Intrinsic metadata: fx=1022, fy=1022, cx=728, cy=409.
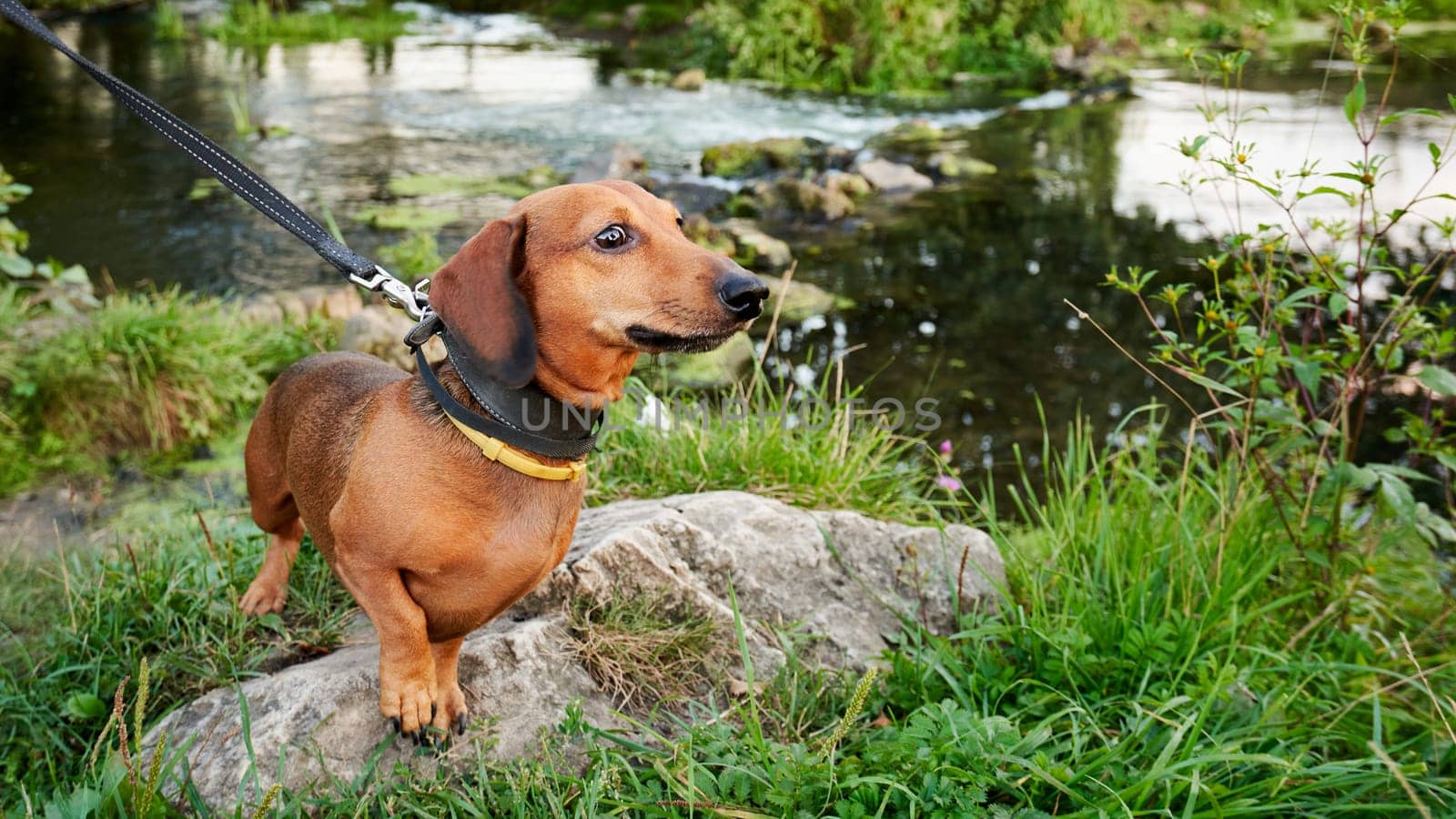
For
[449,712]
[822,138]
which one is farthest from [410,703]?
[822,138]

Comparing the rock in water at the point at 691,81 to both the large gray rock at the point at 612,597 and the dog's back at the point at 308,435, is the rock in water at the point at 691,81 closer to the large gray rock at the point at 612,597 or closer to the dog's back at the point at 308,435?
the large gray rock at the point at 612,597

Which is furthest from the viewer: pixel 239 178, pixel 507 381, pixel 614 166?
pixel 614 166

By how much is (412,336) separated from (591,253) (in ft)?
1.39

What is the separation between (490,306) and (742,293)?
49cm

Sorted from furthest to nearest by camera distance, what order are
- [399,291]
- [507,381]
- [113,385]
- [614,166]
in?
1. [614,166]
2. [113,385]
3. [399,291]
4. [507,381]

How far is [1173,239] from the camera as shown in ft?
30.6

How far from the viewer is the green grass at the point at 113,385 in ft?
17.1

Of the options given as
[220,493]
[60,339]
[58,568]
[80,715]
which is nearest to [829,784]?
[80,715]

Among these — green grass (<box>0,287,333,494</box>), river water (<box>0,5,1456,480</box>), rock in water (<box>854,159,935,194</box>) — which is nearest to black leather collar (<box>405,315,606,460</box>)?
river water (<box>0,5,1456,480</box>)

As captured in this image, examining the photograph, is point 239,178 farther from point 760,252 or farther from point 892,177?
point 892,177

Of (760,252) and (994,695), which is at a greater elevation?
(760,252)

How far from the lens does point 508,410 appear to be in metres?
2.11

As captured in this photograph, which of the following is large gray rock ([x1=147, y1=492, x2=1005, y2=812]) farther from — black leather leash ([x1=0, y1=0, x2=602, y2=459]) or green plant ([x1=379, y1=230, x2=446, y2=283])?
green plant ([x1=379, y1=230, x2=446, y2=283])

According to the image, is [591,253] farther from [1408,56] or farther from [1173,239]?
[1408,56]
